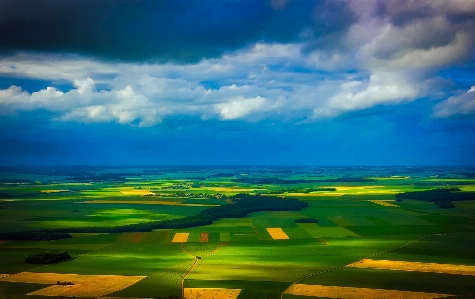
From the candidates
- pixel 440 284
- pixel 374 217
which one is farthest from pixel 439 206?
pixel 440 284

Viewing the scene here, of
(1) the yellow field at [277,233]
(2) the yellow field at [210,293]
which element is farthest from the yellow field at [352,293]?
(1) the yellow field at [277,233]

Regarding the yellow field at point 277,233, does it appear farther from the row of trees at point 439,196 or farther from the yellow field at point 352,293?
the row of trees at point 439,196

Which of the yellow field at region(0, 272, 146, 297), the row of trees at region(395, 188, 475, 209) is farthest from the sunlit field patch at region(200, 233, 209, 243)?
the row of trees at region(395, 188, 475, 209)

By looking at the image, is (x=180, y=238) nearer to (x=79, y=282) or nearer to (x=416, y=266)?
(x=79, y=282)

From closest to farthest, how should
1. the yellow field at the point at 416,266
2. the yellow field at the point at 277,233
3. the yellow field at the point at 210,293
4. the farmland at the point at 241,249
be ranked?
1. the yellow field at the point at 210,293
2. the farmland at the point at 241,249
3. the yellow field at the point at 416,266
4. the yellow field at the point at 277,233

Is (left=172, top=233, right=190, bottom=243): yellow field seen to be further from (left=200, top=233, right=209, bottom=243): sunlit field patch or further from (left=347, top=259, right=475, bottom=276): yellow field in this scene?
(left=347, top=259, right=475, bottom=276): yellow field

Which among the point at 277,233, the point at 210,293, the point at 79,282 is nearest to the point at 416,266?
the point at 210,293
